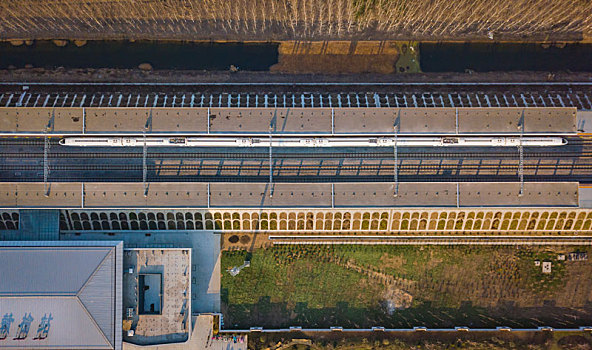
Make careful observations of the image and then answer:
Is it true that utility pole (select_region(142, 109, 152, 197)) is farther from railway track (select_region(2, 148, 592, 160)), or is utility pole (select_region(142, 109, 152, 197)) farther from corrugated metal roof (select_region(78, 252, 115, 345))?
corrugated metal roof (select_region(78, 252, 115, 345))

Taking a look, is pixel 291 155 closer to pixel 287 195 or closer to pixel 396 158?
pixel 287 195

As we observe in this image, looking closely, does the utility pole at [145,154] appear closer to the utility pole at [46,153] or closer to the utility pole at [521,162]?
the utility pole at [46,153]

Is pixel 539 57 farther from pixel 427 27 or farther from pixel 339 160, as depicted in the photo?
pixel 339 160

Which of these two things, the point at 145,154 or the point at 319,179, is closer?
the point at 145,154

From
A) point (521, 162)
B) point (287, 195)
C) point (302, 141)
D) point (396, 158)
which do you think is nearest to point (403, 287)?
point (396, 158)

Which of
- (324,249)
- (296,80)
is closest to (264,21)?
(296,80)

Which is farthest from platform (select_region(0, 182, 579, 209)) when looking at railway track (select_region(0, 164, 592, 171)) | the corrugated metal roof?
the corrugated metal roof
